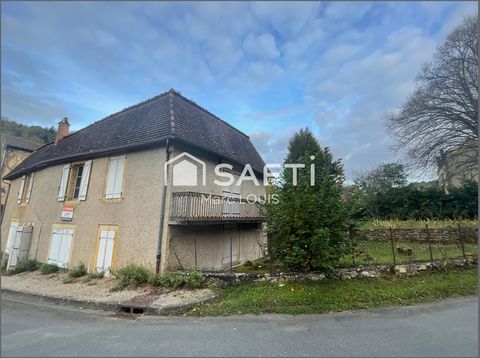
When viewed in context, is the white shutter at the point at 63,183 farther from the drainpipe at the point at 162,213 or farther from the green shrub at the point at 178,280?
the green shrub at the point at 178,280

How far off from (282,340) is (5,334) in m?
5.39

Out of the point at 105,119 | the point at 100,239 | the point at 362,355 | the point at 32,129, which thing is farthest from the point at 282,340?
the point at 32,129

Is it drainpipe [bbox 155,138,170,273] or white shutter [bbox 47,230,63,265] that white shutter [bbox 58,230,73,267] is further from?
drainpipe [bbox 155,138,170,273]

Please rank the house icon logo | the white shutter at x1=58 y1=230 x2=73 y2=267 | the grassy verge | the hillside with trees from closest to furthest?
the grassy verge, the house icon logo, the white shutter at x1=58 y1=230 x2=73 y2=267, the hillside with trees

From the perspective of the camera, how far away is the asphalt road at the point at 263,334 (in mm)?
4039

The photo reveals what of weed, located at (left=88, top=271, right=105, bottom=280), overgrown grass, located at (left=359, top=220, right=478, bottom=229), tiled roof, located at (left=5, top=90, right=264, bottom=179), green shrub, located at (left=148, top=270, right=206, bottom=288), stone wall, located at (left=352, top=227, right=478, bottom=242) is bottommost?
weed, located at (left=88, top=271, right=105, bottom=280)

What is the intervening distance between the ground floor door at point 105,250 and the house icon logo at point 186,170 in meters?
3.29

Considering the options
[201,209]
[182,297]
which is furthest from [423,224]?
[182,297]

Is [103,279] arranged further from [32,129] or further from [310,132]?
[32,129]

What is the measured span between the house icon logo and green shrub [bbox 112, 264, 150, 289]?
10.2 ft

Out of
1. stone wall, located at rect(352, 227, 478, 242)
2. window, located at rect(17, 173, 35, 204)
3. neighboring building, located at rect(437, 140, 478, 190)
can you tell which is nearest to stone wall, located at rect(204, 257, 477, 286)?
stone wall, located at rect(352, 227, 478, 242)

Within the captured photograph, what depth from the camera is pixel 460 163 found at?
1593cm

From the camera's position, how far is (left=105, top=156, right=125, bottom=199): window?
10.1 m

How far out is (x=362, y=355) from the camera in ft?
12.4
